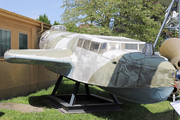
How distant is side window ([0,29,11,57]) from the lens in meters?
12.2

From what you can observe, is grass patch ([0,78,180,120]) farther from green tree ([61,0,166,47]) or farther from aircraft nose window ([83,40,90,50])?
green tree ([61,0,166,47])

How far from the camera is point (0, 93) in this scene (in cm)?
1174

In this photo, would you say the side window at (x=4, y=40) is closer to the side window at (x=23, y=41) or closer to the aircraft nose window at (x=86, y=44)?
the side window at (x=23, y=41)

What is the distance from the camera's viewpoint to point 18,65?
13.2 meters

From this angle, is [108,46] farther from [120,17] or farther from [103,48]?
[120,17]

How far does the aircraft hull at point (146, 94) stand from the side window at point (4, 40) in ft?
26.8

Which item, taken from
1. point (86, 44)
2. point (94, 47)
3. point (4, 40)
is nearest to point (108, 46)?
point (94, 47)

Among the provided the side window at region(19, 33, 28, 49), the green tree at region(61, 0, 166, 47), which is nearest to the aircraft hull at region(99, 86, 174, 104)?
the side window at region(19, 33, 28, 49)

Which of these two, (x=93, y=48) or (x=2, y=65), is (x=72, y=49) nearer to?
(x=93, y=48)

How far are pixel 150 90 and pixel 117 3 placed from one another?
15.0m

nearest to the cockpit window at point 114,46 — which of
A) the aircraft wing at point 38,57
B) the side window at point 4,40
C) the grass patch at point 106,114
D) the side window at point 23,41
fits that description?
the aircraft wing at point 38,57

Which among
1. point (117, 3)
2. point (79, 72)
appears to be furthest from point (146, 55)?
point (117, 3)

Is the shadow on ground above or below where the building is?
below

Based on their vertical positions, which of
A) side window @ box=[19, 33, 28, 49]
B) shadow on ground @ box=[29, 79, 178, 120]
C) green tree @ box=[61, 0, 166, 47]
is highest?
green tree @ box=[61, 0, 166, 47]
